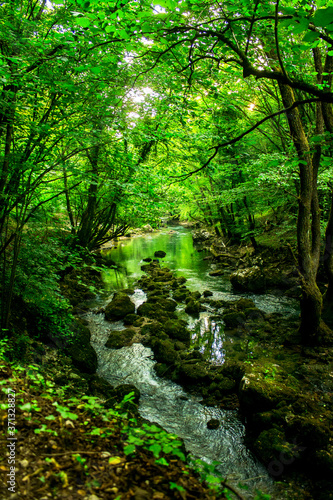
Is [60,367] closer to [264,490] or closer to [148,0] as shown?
[264,490]

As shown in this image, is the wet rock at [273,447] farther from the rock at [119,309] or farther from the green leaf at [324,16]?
the rock at [119,309]

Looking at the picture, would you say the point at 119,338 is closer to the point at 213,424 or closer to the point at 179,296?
the point at 213,424

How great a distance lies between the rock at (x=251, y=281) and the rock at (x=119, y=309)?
19.1 ft

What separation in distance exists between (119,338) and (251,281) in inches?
302

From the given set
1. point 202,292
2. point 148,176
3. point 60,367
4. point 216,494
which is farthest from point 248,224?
point 216,494

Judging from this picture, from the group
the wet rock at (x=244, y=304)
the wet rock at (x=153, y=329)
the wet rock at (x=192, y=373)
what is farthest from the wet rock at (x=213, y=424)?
the wet rock at (x=244, y=304)

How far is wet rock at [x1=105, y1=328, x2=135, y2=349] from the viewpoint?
8.81m

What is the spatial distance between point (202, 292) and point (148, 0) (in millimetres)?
12126

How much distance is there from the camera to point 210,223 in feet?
99.7

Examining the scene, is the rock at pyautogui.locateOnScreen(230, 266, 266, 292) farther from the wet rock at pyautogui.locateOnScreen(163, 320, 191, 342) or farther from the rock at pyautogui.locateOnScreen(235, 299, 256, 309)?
the wet rock at pyautogui.locateOnScreen(163, 320, 191, 342)

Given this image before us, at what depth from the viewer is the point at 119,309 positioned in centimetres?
1119

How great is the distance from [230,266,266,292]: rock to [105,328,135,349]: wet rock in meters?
6.71

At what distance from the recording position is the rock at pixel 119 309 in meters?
11.1

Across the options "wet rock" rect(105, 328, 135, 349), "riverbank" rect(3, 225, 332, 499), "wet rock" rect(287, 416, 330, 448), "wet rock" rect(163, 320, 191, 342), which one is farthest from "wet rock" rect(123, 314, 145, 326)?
"wet rock" rect(287, 416, 330, 448)
